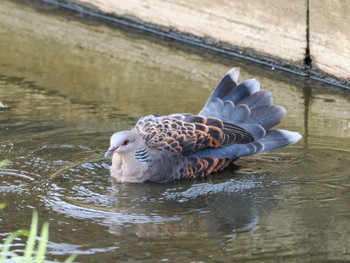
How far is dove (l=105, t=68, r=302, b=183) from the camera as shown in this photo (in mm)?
6422

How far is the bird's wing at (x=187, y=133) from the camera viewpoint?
Answer: 21.4ft

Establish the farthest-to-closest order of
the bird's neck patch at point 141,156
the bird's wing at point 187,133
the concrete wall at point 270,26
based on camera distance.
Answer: the concrete wall at point 270,26
the bird's wing at point 187,133
the bird's neck patch at point 141,156

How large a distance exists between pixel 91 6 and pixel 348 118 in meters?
3.92

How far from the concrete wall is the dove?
5.31ft

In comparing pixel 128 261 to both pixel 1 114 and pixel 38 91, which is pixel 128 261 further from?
pixel 38 91

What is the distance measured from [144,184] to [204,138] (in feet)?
1.65

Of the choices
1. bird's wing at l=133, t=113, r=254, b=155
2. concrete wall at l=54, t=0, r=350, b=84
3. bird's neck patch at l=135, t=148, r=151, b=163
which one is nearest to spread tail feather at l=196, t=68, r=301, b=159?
bird's wing at l=133, t=113, r=254, b=155

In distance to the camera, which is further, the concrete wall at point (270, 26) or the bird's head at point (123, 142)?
the concrete wall at point (270, 26)

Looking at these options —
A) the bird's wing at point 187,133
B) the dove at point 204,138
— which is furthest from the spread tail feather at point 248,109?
the bird's wing at point 187,133

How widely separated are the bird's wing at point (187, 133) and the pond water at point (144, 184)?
0.73ft

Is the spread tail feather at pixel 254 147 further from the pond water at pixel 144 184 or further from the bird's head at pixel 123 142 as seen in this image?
the bird's head at pixel 123 142

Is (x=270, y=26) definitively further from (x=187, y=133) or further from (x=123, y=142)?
(x=123, y=142)

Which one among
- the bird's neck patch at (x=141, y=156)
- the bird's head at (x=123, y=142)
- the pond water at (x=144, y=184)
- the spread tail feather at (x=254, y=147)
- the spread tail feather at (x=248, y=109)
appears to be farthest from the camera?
the spread tail feather at (x=248, y=109)

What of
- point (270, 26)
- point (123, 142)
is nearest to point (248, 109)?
point (123, 142)
